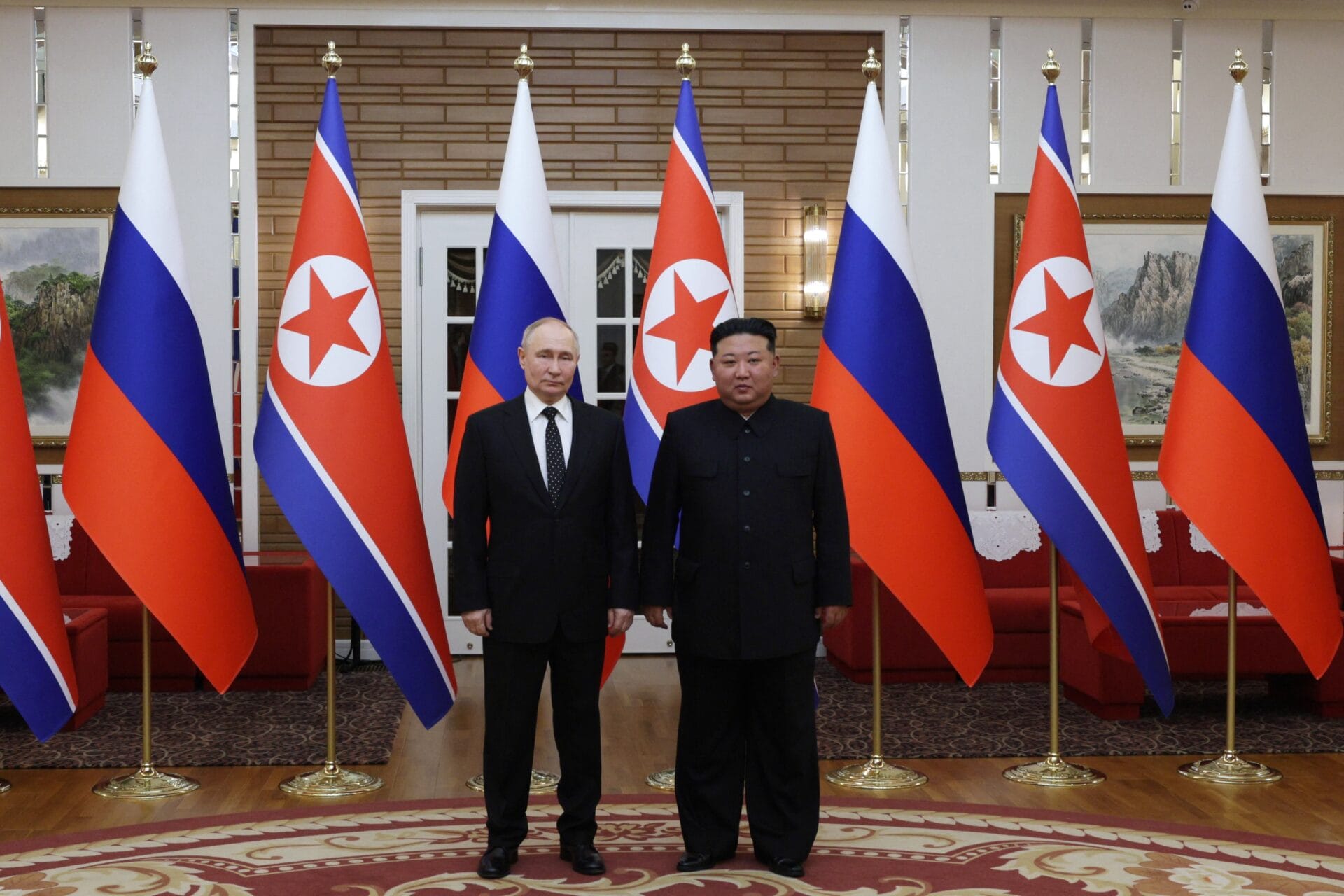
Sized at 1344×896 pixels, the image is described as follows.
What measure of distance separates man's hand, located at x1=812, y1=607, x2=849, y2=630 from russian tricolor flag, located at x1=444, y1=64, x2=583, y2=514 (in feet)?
4.31

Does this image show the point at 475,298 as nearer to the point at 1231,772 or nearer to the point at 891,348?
the point at 891,348

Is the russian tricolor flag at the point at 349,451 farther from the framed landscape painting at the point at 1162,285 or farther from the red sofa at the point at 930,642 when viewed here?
the framed landscape painting at the point at 1162,285

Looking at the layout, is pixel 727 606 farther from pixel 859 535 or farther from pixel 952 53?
pixel 952 53

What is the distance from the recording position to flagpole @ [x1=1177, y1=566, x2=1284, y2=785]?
4293 mm

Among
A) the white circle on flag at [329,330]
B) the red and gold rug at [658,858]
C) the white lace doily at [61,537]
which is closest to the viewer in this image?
the red and gold rug at [658,858]

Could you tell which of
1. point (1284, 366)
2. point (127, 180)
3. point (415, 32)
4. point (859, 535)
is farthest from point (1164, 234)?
point (127, 180)

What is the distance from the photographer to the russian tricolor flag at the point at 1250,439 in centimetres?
423

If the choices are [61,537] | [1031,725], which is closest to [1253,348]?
[1031,725]

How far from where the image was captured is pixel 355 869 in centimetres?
A: 333

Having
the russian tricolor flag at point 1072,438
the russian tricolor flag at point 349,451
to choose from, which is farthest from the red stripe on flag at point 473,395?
the russian tricolor flag at point 1072,438

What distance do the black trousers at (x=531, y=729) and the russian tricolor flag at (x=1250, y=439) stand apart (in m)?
2.19

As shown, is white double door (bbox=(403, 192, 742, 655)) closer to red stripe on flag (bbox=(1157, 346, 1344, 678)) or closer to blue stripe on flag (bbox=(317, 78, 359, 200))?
blue stripe on flag (bbox=(317, 78, 359, 200))

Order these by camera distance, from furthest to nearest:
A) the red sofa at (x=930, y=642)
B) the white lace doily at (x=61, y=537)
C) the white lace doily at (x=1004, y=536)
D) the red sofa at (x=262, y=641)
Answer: the white lace doily at (x=1004, y=536) < the white lace doily at (x=61, y=537) < the red sofa at (x=930, y=642) < the red sofa at (x=262, y=641)

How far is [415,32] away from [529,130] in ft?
7.81
